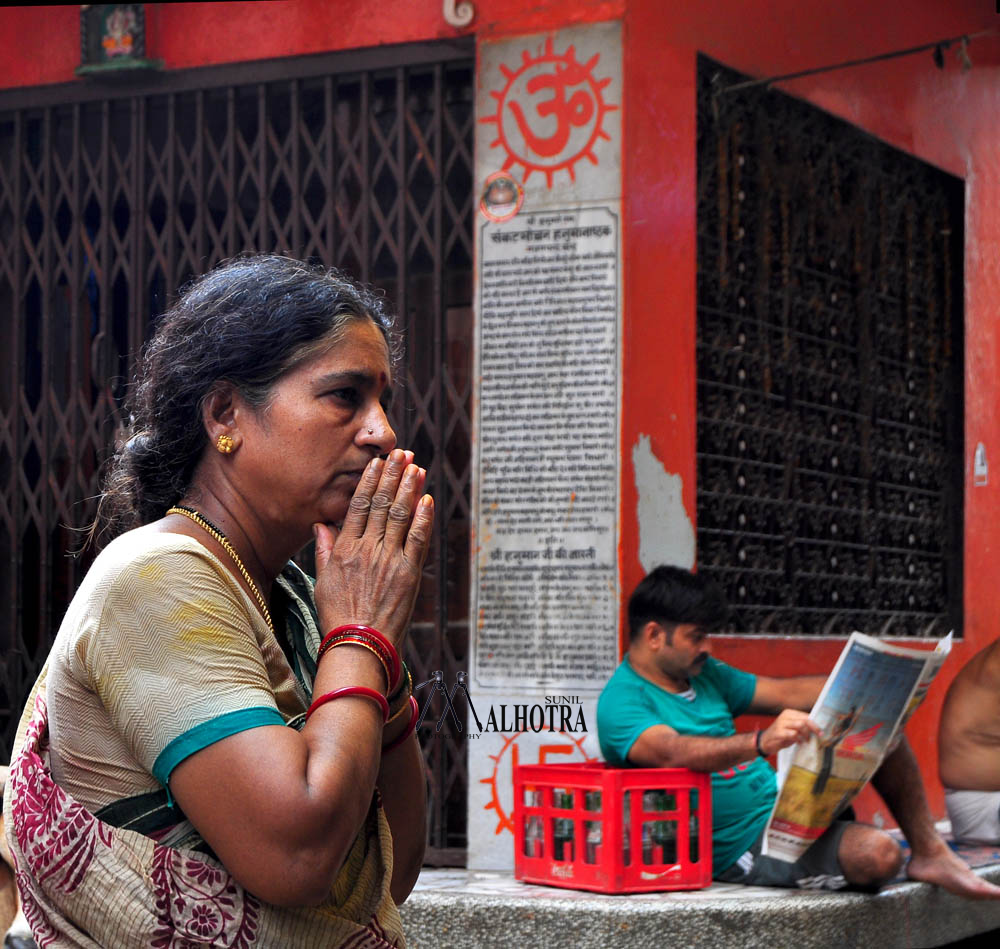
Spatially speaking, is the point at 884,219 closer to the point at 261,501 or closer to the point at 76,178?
the point at 76,178

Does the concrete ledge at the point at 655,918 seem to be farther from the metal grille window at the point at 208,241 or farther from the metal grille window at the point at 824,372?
the metal grille window at the point at 824,372

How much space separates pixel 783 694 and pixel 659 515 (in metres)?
0.80

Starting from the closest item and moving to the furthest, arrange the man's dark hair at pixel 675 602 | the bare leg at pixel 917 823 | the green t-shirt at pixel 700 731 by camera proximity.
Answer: the green t-shirt at pixel 700 731 < the man's dark hair at pixel 675 602 < the bare leg at pixel 917 823

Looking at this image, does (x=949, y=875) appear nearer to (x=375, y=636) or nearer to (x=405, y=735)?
(x=405, y=735)

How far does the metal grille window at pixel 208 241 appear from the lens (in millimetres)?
6051

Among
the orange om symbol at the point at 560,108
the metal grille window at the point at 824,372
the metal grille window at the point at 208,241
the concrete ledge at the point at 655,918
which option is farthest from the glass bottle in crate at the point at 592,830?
the orange om symbol at the point at 560,108

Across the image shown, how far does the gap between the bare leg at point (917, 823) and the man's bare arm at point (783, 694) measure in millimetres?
399

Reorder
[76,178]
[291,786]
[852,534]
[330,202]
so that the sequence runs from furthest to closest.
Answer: [852,534], [76,178], [330,202], [291,786]

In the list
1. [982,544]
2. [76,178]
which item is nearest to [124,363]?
[76,178]

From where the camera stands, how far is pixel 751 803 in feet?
17.3

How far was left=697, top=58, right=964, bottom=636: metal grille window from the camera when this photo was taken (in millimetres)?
6320

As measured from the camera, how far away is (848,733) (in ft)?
15.6

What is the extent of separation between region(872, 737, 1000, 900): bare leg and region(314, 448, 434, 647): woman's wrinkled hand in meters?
3.83

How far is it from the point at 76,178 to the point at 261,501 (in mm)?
5085
